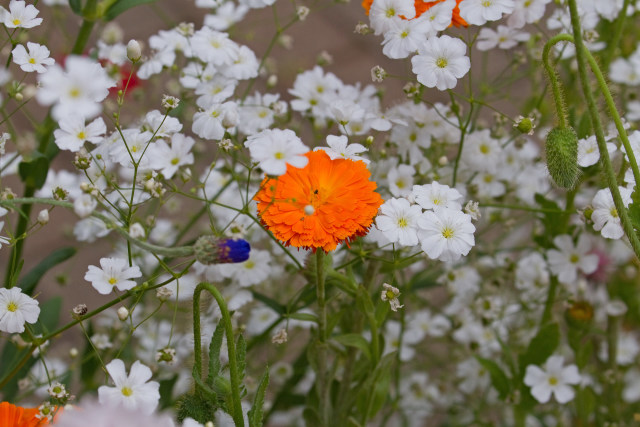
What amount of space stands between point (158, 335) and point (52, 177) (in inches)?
6.4

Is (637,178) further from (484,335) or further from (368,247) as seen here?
(484,335)

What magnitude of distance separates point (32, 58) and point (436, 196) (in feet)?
0.84

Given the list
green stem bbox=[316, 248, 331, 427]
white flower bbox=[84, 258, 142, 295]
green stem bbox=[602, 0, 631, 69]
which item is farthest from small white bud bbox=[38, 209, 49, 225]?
green stem bbox=[602, 0, 631, 69]

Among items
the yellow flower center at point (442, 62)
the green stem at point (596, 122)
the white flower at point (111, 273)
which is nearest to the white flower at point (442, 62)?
the yellow flower center at point (442, 62)

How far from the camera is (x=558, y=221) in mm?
605

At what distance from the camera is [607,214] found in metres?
0.49

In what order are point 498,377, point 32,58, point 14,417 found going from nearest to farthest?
point 14,417
point 32,58
point 498,377

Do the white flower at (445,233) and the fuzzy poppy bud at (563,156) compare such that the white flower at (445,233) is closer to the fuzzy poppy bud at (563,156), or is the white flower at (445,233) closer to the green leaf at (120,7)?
the fuzzy poppy bud at (563,156)

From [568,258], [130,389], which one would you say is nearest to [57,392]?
[130,389]

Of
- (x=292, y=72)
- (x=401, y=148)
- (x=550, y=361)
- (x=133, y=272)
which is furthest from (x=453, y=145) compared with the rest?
(x=292, y=72)

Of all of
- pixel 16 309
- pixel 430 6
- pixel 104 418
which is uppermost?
pixel 430 6

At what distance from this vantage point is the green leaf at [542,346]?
0.58 meters

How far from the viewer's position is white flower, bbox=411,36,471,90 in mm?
504

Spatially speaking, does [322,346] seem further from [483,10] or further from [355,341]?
[483,10]
